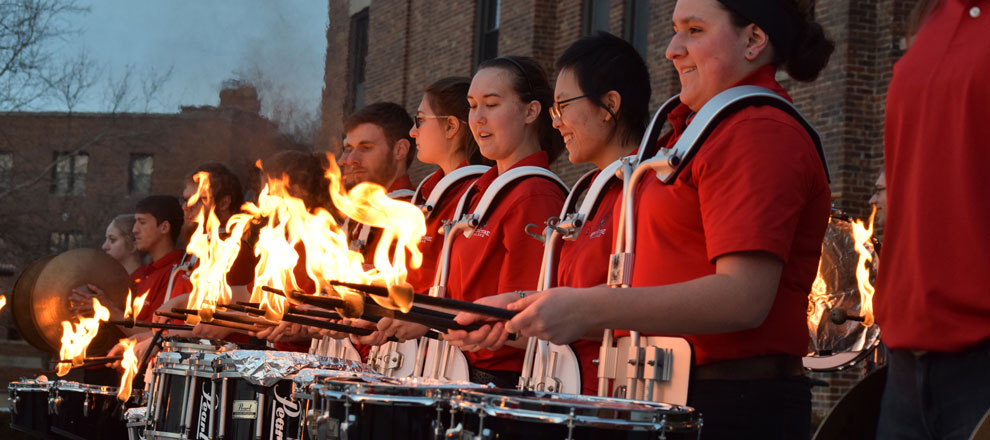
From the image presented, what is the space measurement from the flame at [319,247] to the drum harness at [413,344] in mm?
311

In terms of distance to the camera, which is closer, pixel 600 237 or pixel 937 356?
pixel 937 356

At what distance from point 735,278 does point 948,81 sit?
0.64 m

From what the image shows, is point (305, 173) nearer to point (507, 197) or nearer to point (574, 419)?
point (507, 197)

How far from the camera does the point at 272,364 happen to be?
4961mm

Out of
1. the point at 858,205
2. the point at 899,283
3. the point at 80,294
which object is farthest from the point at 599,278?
the point at 858,205

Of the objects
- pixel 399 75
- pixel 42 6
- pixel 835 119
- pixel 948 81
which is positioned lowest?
pixel 948 81

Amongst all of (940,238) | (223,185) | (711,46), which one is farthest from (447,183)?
(940,238)

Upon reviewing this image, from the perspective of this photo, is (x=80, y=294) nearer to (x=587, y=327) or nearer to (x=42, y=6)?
(x=587, y=327)

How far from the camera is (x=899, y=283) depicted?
8.13 feet

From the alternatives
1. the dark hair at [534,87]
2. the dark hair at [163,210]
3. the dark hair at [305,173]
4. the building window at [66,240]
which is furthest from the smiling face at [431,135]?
the building window at [66,240]

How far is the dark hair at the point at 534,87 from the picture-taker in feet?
17.0

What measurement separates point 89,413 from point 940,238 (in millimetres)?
6994

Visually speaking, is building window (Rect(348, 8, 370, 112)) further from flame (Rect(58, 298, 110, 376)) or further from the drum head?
the drum head

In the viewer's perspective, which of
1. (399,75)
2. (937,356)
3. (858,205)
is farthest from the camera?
(399,75)
